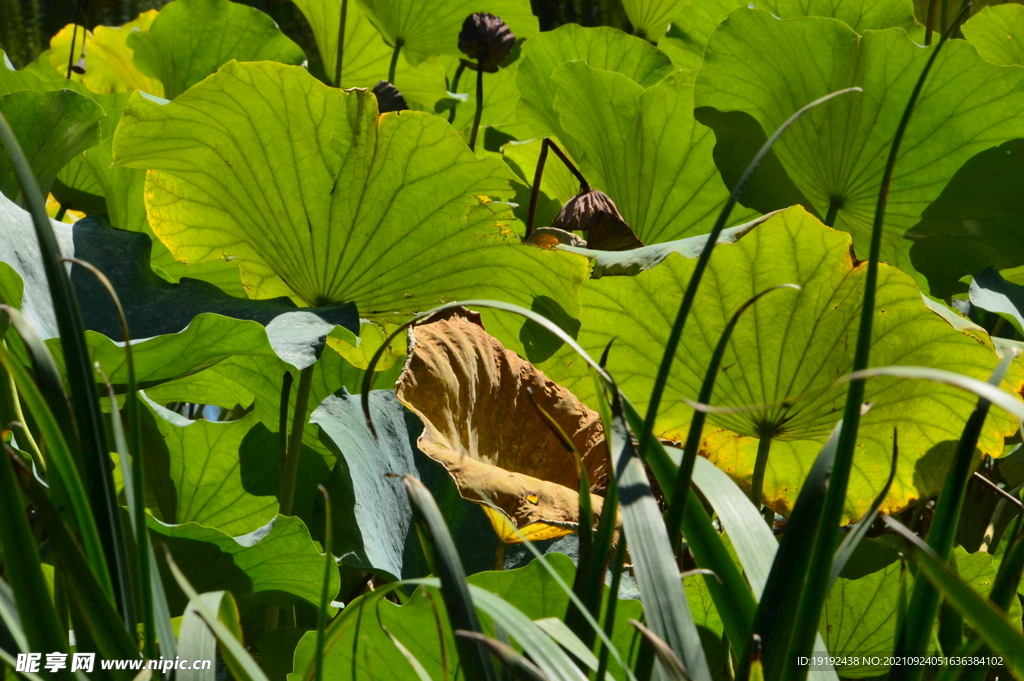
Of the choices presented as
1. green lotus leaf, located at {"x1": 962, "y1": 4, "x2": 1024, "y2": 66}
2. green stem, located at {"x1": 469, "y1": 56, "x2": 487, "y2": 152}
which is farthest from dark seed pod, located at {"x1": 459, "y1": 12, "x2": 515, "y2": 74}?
green lotus leaf, located at {"x1": 962, "y1": 4, "x2": 1024, "y2": 66}

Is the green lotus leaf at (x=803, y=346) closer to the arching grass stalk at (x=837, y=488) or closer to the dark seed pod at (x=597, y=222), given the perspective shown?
the dark seed pod at (x=597, y=222)

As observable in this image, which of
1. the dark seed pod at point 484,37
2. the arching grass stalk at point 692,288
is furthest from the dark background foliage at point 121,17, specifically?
the arching grass stalk at point 692,288

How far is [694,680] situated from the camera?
25cm

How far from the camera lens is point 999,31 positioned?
2.81 feet

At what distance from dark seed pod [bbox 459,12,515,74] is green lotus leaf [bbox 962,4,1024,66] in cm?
48

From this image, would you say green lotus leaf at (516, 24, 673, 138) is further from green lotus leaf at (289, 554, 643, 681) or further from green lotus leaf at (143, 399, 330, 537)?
green lotus leaf at (289, 554, 643, 681)

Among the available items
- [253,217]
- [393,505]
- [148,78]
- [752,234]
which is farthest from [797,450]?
[148,78]

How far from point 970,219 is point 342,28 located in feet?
2.11

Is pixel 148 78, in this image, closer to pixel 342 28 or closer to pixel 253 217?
pixel 342 28

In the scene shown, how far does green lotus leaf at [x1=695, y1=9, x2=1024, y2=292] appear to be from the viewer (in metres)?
0.60

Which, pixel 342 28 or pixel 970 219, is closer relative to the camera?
pixel 970 219

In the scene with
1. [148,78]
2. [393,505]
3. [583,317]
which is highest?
[148,78]

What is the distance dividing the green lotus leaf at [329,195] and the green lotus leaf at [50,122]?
0.29 ft

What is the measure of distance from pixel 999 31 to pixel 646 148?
45 centimetres
